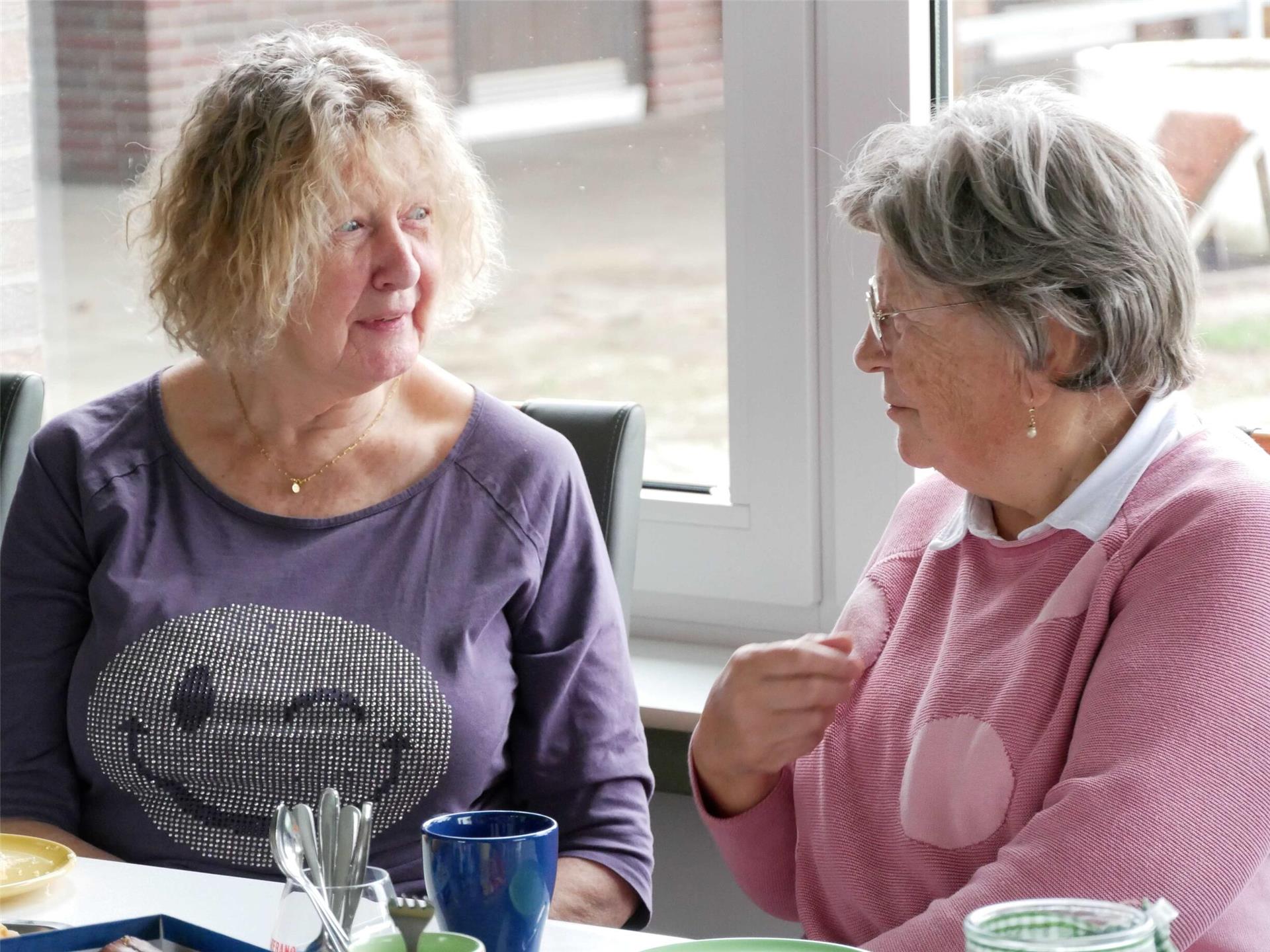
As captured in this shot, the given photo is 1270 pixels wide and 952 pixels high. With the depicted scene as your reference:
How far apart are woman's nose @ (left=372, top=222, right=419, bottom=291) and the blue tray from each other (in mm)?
855

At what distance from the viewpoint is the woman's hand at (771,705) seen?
4.40 ft

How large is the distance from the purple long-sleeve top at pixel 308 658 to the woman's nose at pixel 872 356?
45cm

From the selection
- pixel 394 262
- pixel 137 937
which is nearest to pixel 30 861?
pixel 137 937

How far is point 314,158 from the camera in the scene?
67.8 inches

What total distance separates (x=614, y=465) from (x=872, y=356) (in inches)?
20.0

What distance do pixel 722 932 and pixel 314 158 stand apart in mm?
1234

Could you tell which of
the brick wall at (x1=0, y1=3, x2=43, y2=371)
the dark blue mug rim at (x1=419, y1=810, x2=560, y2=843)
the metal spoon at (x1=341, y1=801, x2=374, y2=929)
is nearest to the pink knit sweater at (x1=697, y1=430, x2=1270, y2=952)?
the dark blue mug rim at (x1=419, y1=810, x2=560, y2=843)

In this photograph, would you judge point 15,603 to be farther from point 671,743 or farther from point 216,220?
point 671,743

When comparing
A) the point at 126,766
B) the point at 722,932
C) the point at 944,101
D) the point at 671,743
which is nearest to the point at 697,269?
the point at 944,101

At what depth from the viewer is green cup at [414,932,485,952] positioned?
90cm

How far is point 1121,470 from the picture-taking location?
52.2 inches

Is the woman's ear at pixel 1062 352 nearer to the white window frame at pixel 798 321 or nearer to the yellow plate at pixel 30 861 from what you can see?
the white window frame at pixel 798 321

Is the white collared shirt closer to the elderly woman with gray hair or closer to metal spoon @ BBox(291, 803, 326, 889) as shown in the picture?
the elderly woman with gray hair

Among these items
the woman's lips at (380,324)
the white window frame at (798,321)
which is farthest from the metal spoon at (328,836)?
the white window frame at (798,321)
